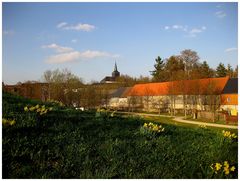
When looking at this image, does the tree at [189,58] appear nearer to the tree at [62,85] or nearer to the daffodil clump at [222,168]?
the tree at [62,85]

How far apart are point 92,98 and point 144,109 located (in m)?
12.8

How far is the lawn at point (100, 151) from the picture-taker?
366cm

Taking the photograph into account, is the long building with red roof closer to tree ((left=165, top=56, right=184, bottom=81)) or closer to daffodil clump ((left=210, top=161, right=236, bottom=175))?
tree ((left=165, top=56, right=184, bottom=81))

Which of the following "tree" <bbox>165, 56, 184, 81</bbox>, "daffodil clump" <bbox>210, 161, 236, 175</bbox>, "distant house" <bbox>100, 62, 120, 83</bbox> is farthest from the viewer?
"distant house" <bbox>100, 62, 120, 83</bbox>

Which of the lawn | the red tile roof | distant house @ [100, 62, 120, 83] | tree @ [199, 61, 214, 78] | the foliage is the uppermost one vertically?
distant house @ [100, 62, 120, 83]

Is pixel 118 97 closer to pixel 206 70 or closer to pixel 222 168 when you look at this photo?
pixel 206 70

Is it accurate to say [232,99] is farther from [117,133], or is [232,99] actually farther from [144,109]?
[117,133]

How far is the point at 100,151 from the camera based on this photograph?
13.7ft

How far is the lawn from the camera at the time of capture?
12.0 feet

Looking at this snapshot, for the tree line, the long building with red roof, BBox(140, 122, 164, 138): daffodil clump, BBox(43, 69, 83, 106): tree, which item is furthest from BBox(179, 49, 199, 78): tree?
BBox(140, 122, 164, 138): daffodil clump

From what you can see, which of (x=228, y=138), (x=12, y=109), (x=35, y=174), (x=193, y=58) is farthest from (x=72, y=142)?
(x=193, y=58)

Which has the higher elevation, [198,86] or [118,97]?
[198,86]

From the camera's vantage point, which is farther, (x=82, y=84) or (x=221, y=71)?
(x=221, y=71)

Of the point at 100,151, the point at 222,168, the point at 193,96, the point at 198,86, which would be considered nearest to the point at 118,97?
the point at 193,96
